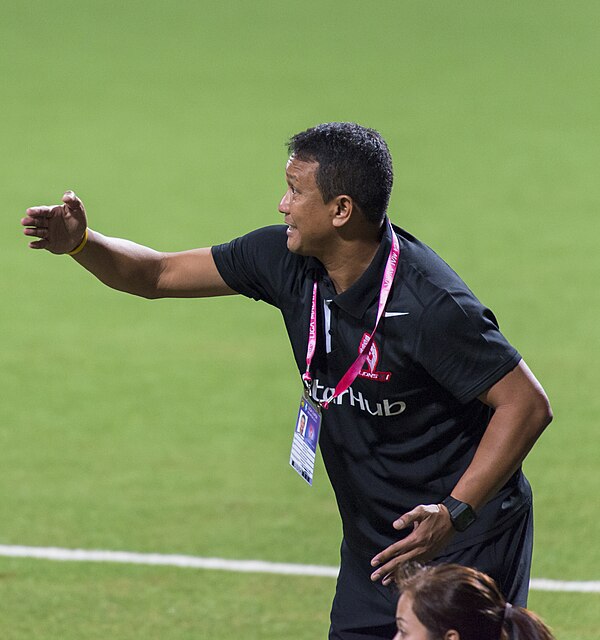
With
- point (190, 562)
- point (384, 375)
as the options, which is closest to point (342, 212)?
point (384, 375)

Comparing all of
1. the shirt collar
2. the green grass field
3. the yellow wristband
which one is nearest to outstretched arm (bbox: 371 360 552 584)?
the shirt collar

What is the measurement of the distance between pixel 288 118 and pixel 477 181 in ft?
10.0

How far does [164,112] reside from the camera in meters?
16.4

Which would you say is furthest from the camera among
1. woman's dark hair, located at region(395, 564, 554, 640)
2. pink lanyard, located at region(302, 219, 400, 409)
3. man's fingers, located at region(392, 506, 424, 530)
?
pink lanyard, located at region(302, 219, 400, 409)

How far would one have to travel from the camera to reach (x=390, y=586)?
432 centimetres

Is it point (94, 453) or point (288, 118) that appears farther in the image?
point (288, 118)

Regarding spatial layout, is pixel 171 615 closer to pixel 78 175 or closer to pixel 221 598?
pixel 221 598

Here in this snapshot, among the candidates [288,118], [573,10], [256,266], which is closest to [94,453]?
[256,266]

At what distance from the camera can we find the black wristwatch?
3.96m

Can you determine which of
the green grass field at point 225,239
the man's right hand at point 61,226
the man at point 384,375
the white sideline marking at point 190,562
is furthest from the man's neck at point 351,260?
the white sideline marking at point 190,562

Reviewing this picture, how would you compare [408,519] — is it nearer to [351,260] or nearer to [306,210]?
[351,260]

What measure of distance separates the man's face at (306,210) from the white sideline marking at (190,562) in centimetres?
262

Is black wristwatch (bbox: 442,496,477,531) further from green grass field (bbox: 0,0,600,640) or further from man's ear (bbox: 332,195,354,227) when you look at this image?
green grass field (bbox: 0,0,600,640)

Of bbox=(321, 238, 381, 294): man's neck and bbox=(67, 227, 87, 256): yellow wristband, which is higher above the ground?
bbox=(321, 238, 381, 294): man's neck
